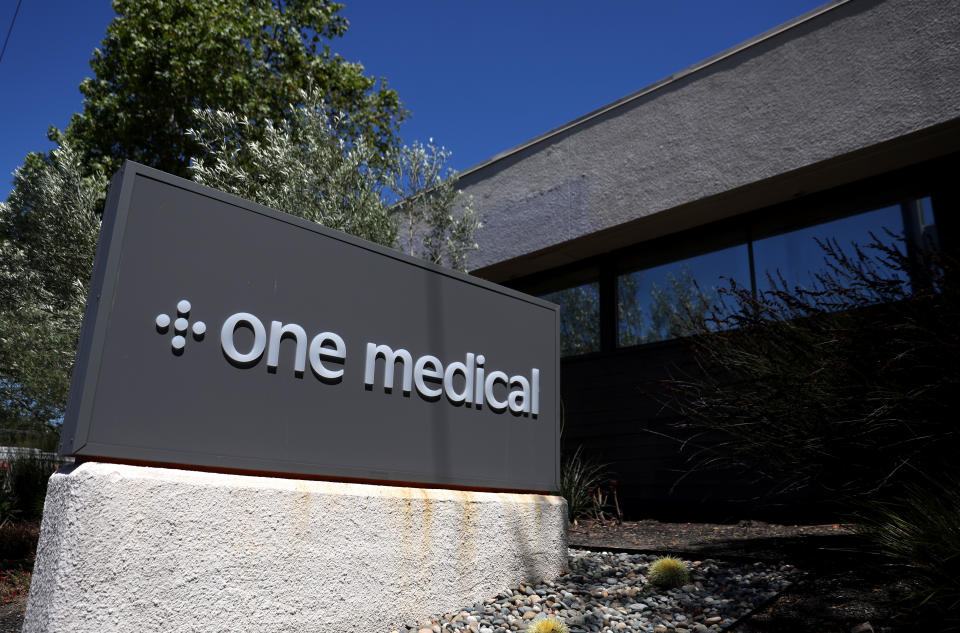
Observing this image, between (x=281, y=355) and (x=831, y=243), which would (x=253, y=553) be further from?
(x=831, y=243)

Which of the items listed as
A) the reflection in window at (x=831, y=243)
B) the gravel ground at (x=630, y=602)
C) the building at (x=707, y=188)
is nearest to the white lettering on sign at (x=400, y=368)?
the gravel ground at (x=630, y=602)

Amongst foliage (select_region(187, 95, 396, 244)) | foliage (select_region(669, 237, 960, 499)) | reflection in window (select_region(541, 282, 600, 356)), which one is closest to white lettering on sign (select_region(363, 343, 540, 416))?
foliage (select_region(669, 237, 960, 499))

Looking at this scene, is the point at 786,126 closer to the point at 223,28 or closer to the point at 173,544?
the point at 173,544

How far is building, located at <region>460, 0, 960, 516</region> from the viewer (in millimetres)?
6691

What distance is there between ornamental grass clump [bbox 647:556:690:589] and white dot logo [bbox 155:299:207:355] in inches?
120

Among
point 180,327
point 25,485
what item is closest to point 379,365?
point 180,327

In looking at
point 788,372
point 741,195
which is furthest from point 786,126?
point 788,372

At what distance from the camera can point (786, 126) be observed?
7.25 meters

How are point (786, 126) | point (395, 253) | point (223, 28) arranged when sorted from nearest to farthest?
point (395, 253) → point (786, 126) → point (223, 28)

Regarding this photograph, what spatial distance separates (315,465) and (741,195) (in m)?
5.98

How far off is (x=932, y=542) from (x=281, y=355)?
3.38 m

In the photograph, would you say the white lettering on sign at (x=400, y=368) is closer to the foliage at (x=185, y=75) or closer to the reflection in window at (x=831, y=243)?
the reflection in window at (x=831, y=243)

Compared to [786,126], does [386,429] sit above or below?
below

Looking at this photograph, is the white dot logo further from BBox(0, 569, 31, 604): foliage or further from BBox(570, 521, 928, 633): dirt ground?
BBox(0, 569, 31, 604): foliage
